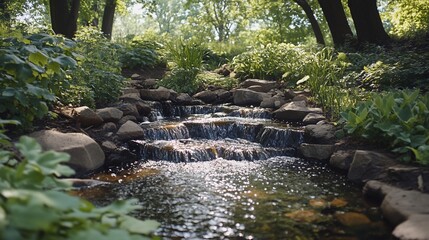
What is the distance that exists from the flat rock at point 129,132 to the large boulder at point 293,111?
9.86 ft

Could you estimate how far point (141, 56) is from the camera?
42.1 ft

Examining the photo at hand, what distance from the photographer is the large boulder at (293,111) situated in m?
8.07

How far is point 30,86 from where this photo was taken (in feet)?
15.3

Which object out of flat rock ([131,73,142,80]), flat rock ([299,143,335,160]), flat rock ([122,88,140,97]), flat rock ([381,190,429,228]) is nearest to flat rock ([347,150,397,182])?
flat rock ([381,190,429,228])

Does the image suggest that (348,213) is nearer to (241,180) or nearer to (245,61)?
(241,180)

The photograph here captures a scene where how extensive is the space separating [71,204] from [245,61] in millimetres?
10574

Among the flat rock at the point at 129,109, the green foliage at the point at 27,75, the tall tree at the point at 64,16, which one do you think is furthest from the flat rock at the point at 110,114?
the tall tree at the point at 64,16

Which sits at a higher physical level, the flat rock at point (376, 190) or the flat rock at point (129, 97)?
the flat rock at point (129, 97)

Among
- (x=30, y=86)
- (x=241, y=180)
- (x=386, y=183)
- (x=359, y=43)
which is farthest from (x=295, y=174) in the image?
(x=359, y=43)

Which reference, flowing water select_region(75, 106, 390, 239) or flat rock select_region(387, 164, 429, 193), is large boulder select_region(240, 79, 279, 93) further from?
flat rock select_region(387, 164, 429, 193)

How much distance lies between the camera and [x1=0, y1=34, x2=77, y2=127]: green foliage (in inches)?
168

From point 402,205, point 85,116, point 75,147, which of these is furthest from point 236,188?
point 85,116

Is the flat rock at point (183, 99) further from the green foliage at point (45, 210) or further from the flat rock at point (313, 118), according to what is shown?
the green foliage at point (45, 210)

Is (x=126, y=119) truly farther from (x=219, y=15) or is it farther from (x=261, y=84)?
(x=219, y=15)
